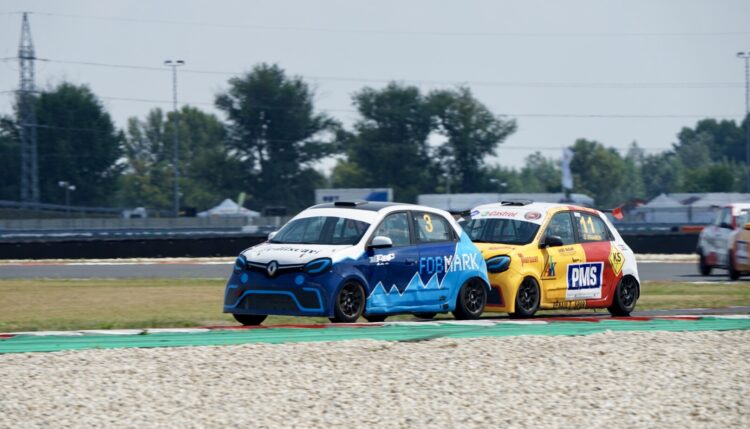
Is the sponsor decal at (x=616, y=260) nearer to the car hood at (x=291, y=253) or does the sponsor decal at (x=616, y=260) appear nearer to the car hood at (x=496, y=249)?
the car hood at (x=496, y=249)

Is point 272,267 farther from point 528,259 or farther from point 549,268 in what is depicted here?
point 549,268

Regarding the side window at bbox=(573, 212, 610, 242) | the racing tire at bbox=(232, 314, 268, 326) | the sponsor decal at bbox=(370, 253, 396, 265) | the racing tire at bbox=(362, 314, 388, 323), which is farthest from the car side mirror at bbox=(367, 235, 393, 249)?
the side window at bbox=(573, 212, 610, 242)

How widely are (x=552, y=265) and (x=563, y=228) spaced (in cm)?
80

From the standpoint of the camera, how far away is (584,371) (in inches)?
397

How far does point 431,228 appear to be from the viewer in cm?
1517

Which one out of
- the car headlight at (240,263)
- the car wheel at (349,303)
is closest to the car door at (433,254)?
the car wheel at (349,303)

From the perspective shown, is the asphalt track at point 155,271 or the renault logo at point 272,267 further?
the asphalt track at point 155,271

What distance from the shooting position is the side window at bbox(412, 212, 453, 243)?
49.3ft

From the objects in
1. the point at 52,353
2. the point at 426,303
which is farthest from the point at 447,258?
the point at 52,353

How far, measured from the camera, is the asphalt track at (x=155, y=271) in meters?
28.0

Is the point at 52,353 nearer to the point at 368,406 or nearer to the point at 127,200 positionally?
the point at 368,406

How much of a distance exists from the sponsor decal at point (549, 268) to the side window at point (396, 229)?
87.1 inches

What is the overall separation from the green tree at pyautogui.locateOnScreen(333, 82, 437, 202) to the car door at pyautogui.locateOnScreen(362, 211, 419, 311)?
3529 inches

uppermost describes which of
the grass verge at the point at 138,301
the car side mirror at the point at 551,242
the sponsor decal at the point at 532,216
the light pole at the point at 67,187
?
the light pole at the point at 67,187
